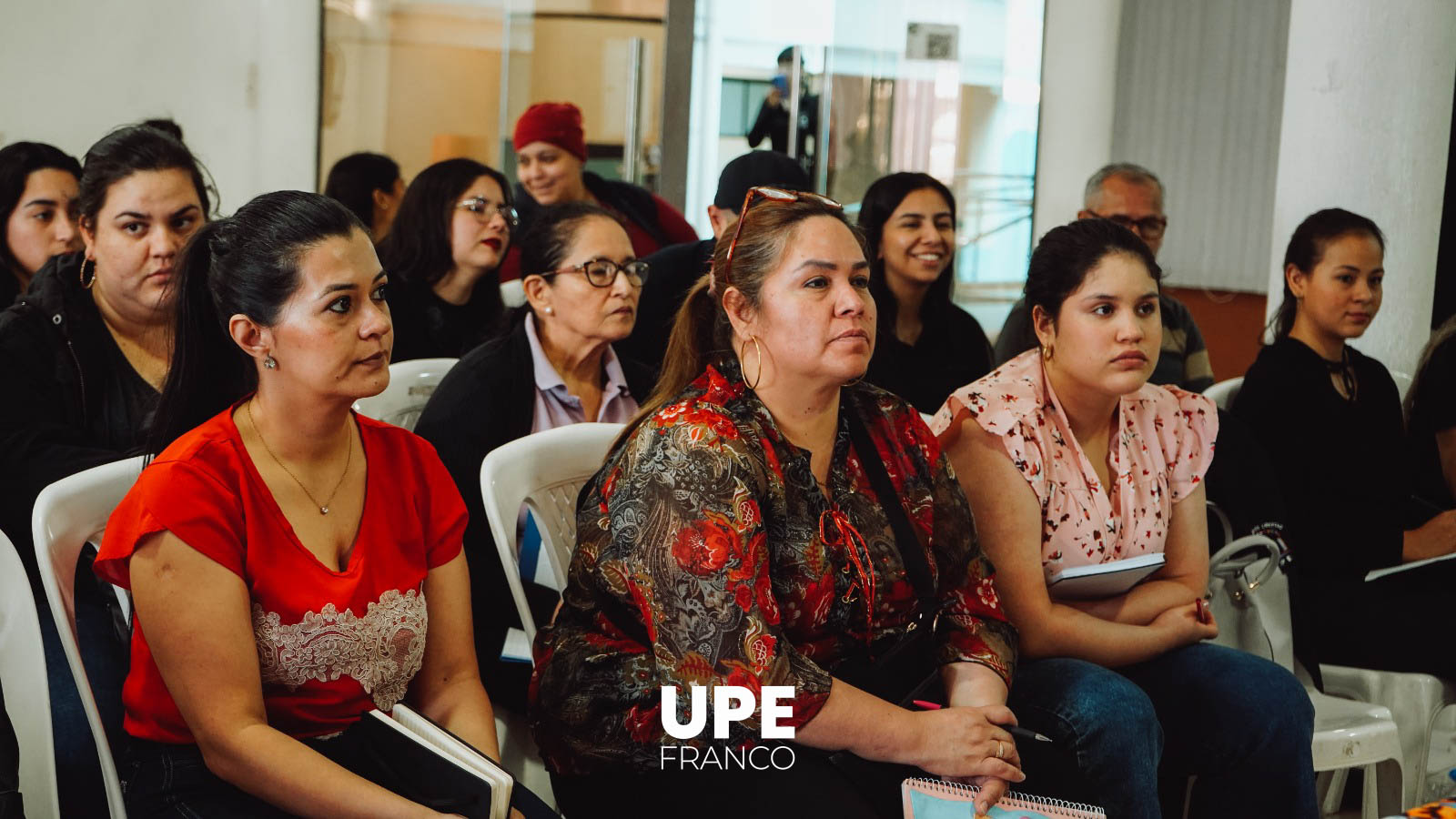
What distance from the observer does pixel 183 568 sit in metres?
1.59

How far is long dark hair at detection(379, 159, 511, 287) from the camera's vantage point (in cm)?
364

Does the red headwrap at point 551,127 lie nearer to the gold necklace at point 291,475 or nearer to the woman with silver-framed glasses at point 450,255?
the woman with silver-framed glasses at point 450,255

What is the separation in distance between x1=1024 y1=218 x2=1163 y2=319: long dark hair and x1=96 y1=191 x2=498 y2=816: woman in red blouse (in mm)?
1218

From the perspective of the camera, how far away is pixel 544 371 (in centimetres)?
283

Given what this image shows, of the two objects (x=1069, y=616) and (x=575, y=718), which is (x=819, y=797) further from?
(x=1069, y=616)

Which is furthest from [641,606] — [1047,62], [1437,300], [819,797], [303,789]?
[1047,62]

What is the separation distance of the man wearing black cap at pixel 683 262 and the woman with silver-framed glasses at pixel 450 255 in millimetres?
405

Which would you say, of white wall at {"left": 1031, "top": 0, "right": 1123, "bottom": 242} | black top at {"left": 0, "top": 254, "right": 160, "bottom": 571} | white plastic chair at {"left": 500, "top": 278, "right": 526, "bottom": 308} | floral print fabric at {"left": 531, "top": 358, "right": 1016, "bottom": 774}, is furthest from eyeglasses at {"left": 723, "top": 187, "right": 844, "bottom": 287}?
white wall at {"left": 1031, "top": 0, "right": 1123, "bottom": 242}

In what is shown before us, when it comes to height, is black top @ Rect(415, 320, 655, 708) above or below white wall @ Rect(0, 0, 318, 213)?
below

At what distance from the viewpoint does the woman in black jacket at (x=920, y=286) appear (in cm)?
366

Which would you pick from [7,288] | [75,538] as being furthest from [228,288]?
[7,288]

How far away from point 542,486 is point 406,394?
0.71 meters

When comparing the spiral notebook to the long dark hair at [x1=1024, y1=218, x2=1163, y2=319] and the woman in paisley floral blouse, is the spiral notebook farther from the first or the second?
the long dark hair at [x1=1024, y1=218, x2=1163, y2=319]

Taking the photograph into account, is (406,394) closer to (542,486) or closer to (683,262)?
(542,486)
